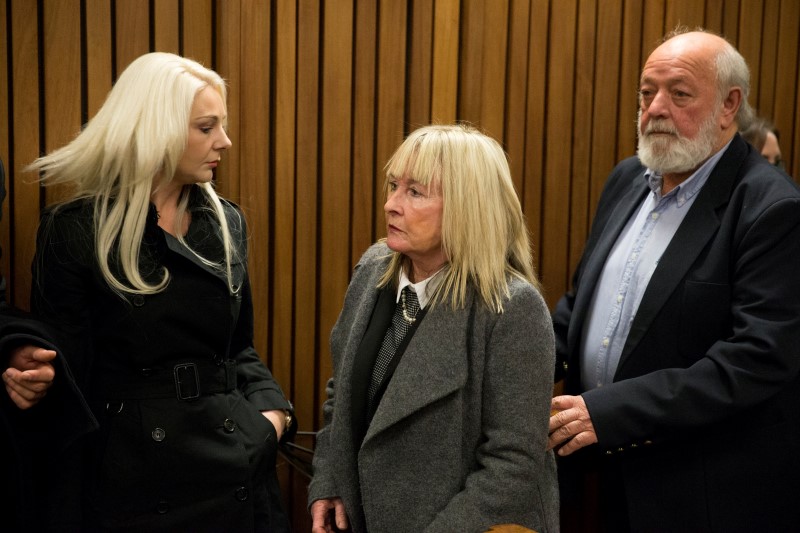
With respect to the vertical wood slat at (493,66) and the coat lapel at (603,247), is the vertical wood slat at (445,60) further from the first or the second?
the coat lapel at (603,247)

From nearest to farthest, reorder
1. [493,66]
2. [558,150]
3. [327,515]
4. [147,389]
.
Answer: [327,515] → [147,389] → [493,66] → [558,150]

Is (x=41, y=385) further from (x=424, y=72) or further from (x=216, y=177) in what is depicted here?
(x=424, y=72)

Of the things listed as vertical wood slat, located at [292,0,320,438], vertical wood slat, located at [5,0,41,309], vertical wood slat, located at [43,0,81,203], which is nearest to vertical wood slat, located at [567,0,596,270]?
vertical wood slat, located at [292,0,320,438]

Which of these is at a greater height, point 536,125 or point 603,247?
point 536,125

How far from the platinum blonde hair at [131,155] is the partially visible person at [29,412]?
0.91 ft

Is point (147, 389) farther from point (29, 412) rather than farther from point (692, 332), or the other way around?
point (692, 332)

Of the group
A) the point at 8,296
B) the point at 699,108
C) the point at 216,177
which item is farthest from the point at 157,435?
the point at 699,108

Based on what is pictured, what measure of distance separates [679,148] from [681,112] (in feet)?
0.45

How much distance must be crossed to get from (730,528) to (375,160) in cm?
179

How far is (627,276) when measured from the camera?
2908 mm

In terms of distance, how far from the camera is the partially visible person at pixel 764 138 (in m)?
3.79

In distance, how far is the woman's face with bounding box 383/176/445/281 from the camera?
7.41 feet

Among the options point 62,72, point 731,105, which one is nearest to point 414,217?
point 731,105

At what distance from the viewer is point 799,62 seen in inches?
156
